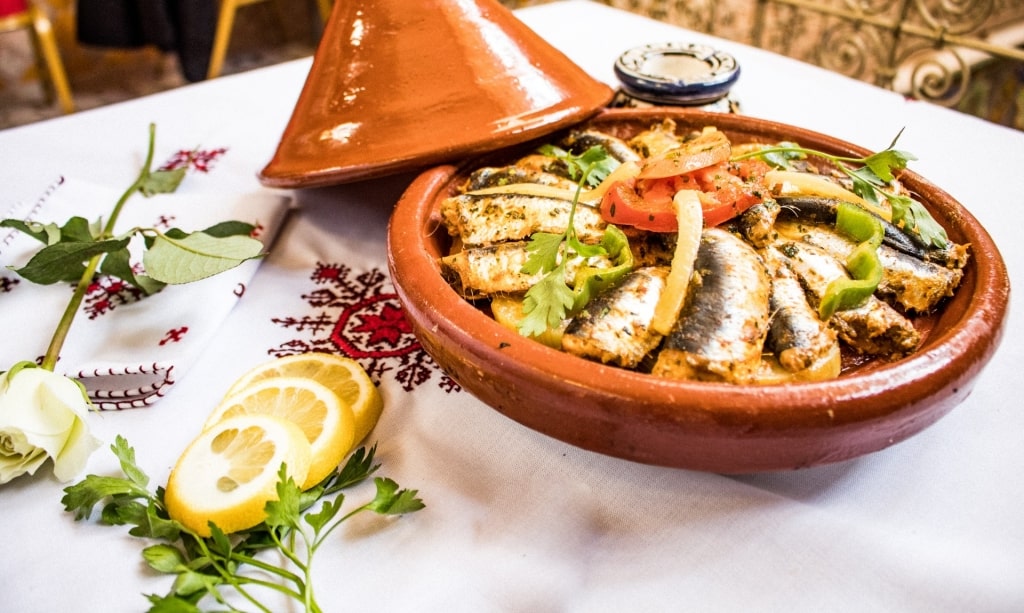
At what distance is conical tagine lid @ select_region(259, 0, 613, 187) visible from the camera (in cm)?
133

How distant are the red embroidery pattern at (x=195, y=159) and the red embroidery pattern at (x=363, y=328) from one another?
0.63m

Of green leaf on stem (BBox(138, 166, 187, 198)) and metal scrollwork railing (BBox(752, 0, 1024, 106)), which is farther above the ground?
green leaf on stem (BBox(138, 166, 187, 198))

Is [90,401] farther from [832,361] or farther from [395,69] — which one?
[832,361]

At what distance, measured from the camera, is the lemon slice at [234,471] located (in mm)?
844

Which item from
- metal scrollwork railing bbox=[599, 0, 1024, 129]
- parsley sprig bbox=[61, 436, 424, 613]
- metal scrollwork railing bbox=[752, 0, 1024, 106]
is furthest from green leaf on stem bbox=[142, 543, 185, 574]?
metal scrollwork railing bbox=[599, 0, 1024, 129]

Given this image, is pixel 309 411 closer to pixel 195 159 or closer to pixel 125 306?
pixel 125 306

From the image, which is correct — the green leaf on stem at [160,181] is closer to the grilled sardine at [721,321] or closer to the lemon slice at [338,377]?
the lemon slice at [338,377]

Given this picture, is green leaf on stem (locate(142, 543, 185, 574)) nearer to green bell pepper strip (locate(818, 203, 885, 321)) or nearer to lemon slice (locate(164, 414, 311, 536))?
lemon slice (locate(164, 414, 311, 536))

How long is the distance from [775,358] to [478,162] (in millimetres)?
706

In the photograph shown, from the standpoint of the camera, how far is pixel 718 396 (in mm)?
771

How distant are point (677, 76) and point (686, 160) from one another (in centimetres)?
67

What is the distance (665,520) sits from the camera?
0.91m

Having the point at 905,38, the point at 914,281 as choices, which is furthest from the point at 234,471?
the point at 905,38

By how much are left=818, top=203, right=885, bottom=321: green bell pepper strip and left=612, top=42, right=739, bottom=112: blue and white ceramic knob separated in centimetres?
59
